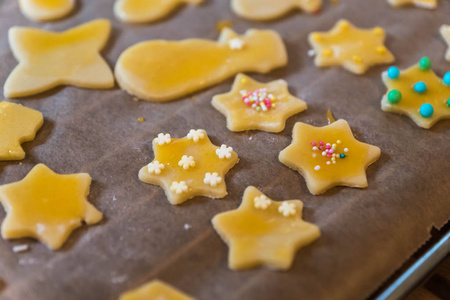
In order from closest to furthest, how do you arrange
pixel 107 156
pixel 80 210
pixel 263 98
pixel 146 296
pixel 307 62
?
pixel 146 296, pixel 80 210, pixel 107 156, pixel 263 98, pixel 307 62

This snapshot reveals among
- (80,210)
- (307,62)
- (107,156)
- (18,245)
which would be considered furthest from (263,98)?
(18,245)

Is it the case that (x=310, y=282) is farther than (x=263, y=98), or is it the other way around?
(x=263, y=98)

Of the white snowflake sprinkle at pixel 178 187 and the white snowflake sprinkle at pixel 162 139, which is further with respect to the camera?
the white snowflake sprinkle at pixel 162 139

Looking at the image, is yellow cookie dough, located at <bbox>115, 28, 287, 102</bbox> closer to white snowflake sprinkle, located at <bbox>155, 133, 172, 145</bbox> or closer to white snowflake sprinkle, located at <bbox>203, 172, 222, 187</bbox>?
white snowflake sprinkle, located at <bbox>155, 133, 172, 145</bbox>

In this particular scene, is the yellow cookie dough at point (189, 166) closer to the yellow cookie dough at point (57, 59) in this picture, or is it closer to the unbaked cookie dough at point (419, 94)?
the yellow cookie dough at point (57, 59)

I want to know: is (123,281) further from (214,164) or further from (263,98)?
(263,98)

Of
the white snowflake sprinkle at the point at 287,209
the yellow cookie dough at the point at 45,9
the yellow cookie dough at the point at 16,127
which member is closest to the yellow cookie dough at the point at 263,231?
the white snowflake sprinkle at the point at 287,209

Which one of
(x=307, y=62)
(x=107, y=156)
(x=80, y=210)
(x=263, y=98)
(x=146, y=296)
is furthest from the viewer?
(x=307, y=62)
